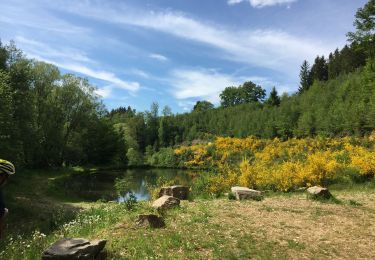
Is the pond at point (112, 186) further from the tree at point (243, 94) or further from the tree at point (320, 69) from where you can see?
the tree at point (243, 94)

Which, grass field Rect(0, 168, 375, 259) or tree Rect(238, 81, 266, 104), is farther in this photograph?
tree Rect(238, 81, 266, 104)

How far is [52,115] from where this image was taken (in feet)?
153

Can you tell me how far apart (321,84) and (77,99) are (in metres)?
43.2

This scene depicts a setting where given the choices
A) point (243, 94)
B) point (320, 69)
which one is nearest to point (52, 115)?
point (320, 69)

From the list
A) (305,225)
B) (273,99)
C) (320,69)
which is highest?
(320,69)

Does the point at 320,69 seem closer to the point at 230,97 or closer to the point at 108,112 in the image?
the point at 230,97

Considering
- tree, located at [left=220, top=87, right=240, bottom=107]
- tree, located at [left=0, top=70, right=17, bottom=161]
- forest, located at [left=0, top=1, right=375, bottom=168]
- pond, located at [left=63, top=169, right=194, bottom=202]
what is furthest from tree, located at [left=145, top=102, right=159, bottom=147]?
tree, located at [left=0, top=70, right=17, bottom=161]

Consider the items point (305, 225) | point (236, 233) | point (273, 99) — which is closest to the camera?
point (236, 233)

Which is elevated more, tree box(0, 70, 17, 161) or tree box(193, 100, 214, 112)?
tree box(193, 100, 214, 112)

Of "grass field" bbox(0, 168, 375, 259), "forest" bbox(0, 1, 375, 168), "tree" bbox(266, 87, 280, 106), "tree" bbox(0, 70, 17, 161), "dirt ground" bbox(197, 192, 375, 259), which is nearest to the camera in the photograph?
"grass field" bbox(0, 168, 375, 259)

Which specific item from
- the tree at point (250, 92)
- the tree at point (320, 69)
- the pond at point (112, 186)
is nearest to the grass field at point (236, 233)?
the pond at point (112, 186)

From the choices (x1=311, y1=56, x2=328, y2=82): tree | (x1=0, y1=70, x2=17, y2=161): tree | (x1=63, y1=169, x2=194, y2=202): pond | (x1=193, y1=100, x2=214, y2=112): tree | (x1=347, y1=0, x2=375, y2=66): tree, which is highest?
(x1=311, y1=56, x2=328, y2=82): tree

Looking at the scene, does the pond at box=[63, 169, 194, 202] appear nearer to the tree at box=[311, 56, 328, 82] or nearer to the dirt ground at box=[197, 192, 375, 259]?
the dirt ground at box=[197, 192, 375, 259]

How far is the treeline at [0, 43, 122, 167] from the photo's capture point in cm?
2836
